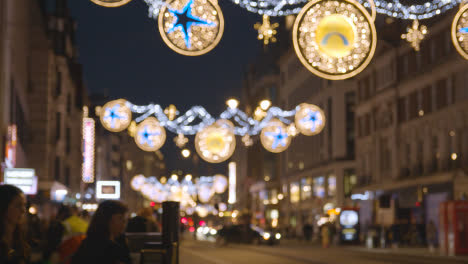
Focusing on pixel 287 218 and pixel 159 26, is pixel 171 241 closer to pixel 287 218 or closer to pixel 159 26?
pixel 159 26

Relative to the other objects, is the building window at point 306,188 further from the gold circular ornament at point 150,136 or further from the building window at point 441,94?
the gold circular ornament at point 150,136

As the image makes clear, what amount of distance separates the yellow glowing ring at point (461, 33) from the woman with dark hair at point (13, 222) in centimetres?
1144

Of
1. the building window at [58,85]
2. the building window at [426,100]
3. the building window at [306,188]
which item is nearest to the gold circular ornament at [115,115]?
the building window at [426,100]

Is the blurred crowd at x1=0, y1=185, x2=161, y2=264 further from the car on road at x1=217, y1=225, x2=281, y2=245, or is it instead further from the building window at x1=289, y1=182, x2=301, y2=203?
the building window at x1=289, y1=182, x2=301, y2=203

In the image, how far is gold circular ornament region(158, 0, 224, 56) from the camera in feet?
46.9

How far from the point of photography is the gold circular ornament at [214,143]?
1194 inches

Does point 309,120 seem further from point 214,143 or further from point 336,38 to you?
point 336,38

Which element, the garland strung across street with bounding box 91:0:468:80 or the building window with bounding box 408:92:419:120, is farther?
the building window with bounding box 408:92:419:120

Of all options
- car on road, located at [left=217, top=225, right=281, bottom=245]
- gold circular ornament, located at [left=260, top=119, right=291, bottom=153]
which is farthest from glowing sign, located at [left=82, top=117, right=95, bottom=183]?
gold circular ornament, located at [left=260, top=119, right=291, bottom=153]

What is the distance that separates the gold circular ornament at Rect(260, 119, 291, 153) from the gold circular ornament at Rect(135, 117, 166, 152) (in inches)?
162

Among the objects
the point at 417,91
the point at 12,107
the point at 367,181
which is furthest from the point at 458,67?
the point at 12,107

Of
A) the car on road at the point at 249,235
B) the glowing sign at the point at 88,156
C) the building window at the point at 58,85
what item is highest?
Answer: the building window at the point at 58,85

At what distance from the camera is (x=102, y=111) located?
30.8 meters

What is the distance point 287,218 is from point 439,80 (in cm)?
5269
